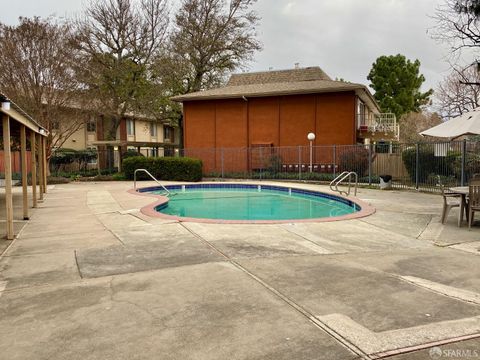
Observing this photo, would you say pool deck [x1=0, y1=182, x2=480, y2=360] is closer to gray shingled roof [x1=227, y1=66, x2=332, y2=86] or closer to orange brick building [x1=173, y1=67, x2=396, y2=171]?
orange brick building [x1=173, y1=67, x2=396, y2=171]

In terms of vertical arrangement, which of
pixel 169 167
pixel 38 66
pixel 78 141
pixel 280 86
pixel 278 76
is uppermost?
pixel 278 76

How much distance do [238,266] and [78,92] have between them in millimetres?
19159

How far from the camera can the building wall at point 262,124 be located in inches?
823

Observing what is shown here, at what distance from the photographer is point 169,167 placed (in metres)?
20.6

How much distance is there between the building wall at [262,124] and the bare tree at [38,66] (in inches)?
291

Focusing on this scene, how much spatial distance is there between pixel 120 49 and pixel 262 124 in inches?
405

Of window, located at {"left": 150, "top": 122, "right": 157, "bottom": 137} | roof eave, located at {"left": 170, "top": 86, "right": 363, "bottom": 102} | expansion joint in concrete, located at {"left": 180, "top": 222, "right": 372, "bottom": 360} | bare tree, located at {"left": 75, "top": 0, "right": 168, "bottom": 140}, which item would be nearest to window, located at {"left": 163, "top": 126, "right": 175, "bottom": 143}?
window, located at {"left": 150, "top": 122, "right": 157, "bottom": 137}

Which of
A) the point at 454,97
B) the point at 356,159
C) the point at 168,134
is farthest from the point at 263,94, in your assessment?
the point at 168,134

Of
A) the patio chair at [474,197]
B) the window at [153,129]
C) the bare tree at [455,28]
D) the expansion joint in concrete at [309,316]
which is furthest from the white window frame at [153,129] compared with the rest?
the expansion joint in concrete at [309,316]

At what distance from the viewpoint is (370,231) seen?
7160 millimetres

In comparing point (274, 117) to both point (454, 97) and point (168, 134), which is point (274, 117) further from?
point (168, 134)

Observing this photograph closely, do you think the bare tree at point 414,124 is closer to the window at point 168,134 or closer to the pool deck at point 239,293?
the window at point 168,134

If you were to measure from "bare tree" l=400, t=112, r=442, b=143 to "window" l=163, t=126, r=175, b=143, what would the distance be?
2274 centimetres

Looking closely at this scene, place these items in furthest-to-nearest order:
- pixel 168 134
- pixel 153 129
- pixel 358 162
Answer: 1. pixel 168 134
2. pixel 153 129
3. pixel 358 162
